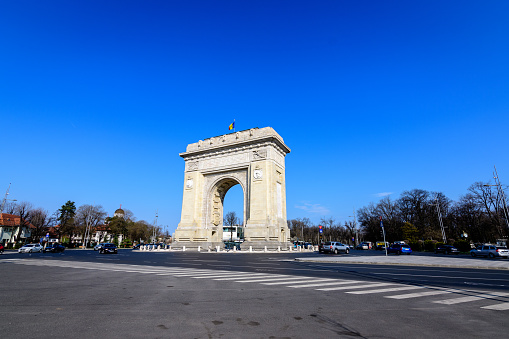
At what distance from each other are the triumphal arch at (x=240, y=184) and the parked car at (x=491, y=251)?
71.1ft

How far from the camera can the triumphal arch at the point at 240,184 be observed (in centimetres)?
3734

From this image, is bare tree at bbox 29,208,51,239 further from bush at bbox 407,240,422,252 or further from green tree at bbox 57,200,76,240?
bush at bbox 407,240,422,252

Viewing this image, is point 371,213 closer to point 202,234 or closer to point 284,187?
point 284,187

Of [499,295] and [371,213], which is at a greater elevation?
[371,213]

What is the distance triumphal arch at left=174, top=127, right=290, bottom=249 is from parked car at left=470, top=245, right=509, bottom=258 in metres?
21.7

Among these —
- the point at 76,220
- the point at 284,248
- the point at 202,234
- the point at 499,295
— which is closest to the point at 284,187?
the point at 284,248

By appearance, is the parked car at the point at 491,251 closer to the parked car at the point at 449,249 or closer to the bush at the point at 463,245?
the parked car at the point at 449,249

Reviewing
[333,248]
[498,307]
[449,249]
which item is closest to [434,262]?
[498,307]

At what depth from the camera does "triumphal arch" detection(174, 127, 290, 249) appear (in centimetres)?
3734

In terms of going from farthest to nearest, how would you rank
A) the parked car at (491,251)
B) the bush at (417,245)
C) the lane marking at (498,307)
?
the bush at (417,245) → the parked car at (491,251) → the lane marking at (498,307)

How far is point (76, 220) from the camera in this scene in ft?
239

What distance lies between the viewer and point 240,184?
42750mm

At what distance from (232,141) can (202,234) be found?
1558 cm

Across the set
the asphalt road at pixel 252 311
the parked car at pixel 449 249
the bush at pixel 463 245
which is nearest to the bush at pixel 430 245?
the bush at pixel 463 245
